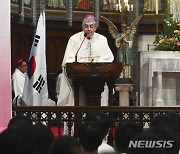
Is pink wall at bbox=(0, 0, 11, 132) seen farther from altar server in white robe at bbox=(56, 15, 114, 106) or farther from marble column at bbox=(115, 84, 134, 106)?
marble column at bbox=(115, 84, 134, 106)

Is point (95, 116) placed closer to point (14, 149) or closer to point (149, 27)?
point (14, 149)

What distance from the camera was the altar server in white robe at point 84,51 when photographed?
7891 mm

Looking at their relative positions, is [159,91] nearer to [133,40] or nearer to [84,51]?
[84,51]

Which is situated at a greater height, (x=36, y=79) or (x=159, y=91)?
(x=36, y=79)

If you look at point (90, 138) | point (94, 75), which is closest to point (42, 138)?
point (90, 138)

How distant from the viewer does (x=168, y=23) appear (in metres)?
11.9

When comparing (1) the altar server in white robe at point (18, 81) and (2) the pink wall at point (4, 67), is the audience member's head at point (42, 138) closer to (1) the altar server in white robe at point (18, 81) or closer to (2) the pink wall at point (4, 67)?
(2) the pink wall at point (4, 67)

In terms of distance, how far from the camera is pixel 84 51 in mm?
8062

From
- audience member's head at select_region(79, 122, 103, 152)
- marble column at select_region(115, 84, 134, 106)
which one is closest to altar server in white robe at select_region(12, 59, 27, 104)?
marble column at select_region(115, 84, 134, 106)

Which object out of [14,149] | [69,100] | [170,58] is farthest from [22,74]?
[14,149]

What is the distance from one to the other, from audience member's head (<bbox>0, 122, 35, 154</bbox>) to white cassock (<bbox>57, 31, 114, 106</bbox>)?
203 inches

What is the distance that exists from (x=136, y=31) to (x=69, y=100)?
23.8ft

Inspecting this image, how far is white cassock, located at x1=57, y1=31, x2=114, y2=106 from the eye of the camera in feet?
26.0

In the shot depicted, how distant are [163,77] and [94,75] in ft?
13.4
